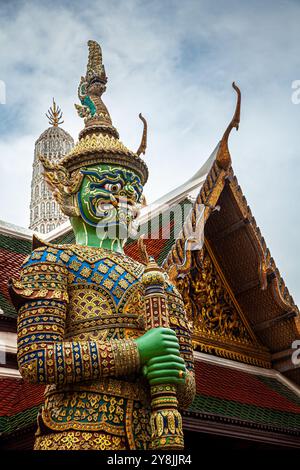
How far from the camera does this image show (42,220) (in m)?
32.8

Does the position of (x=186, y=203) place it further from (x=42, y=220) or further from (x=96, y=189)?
(x=42, y=220)

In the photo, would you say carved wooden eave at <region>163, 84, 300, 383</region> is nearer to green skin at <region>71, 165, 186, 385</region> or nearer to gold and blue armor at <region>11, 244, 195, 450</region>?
green skin at <region>71, 165, 186, 385</region>

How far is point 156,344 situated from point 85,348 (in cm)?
34

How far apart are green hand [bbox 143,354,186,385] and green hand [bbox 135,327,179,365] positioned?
0.9 inches

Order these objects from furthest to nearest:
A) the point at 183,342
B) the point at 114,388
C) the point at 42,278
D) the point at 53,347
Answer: the point at 183,342, the point at 42,278, the point at 114,388, the point at 53,347

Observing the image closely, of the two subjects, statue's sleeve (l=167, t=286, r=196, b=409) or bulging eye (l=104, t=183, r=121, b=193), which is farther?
bulging eye (l=104, t=183, r=121, b=193)

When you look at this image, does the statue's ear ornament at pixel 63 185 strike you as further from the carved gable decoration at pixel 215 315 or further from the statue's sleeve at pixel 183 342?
the carved gable decoration at pixel 215 315

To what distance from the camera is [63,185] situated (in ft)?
13.3

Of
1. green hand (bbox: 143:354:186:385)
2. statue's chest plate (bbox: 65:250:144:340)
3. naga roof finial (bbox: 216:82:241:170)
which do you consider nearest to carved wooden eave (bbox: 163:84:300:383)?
naga roof finial (bbox: 216:82:241:170)

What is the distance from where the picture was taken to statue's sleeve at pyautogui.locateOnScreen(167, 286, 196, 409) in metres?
3.56

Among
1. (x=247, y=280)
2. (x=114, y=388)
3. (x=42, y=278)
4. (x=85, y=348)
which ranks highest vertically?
(x=247, y=280)

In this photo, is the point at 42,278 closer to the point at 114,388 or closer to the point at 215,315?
the point at 114,388

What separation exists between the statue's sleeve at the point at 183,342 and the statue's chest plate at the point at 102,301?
8.7 inches

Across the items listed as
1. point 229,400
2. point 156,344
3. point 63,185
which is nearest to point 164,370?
point 156,344
